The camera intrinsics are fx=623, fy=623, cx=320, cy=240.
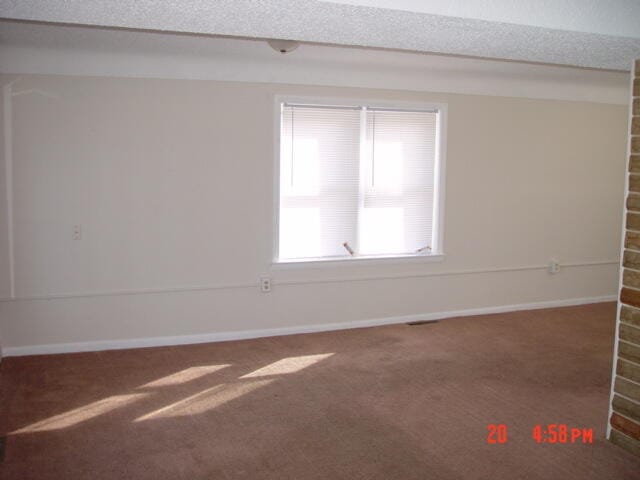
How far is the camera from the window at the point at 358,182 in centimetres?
545

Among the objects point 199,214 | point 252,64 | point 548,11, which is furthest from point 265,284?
point 548,11

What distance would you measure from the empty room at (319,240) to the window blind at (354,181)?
21 millimetres

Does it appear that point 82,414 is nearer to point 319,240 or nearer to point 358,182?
point 319,240

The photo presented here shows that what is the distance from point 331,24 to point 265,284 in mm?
3075

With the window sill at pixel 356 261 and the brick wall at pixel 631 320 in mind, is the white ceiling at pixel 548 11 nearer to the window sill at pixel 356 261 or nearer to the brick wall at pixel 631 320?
the brick wall at pixel 631 320

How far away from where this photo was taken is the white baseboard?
485 centimetres

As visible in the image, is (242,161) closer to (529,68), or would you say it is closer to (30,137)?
(30,137)

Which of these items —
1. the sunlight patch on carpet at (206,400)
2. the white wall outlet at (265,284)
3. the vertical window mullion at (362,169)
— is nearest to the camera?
the sunlight patch on carpet at (206,400)

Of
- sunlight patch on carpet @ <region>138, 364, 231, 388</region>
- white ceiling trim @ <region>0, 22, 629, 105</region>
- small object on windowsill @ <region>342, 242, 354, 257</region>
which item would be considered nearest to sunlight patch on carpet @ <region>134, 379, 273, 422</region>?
sunlight patch on carpet @ <region>138, 364, 231, 388</region>

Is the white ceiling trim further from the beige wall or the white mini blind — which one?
the white mini blind

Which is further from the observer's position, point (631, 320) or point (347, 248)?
point (347, 248)

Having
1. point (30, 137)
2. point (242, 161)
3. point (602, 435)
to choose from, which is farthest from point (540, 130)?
point (30, 137)

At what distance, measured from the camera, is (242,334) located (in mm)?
5344

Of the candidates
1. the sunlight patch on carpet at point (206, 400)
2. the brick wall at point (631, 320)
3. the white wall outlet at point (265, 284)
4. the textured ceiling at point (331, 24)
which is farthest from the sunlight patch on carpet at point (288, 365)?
the textured ceiling at point (331, 24)
